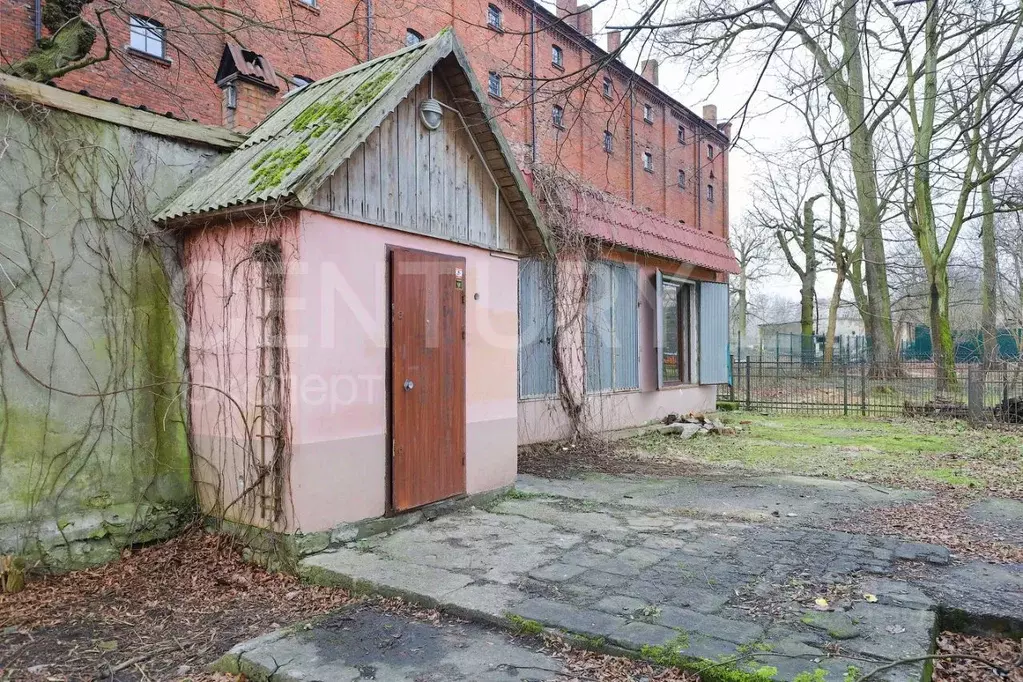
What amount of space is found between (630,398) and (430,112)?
6887 millimetres

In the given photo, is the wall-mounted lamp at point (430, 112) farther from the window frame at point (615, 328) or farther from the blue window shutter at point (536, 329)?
the window frame at point (615, 328)

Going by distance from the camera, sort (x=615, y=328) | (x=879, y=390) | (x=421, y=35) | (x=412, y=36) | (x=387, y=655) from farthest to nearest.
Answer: (x=421, y=35)
(x=412, y=36)
(x=879, y=390)
(x=615, y=328)
(x=387, y=655)

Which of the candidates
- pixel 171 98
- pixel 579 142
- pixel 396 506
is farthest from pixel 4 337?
pixel 579 142

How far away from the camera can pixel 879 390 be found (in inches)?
587

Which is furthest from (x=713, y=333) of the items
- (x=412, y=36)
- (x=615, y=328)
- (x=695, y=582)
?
(x=412, y=36)

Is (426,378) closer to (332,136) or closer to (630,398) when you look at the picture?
(332,136)

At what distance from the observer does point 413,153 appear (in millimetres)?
5879

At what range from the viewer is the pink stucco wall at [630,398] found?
9820 mm

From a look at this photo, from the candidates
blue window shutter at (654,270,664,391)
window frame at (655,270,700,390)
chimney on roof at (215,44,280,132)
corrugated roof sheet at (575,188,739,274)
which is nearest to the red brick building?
chimney on roof at (215,44,280,132)

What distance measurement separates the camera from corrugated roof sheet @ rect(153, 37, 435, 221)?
490cm

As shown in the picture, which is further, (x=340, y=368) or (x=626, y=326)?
(x=626, y=326)

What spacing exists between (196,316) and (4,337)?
4.29 feet

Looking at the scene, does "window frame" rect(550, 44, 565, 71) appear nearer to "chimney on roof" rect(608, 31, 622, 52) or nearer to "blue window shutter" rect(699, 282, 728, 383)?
"blue window shutter" rect(699, 282, 728, 383)

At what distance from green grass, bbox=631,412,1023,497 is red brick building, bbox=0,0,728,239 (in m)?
3.89
